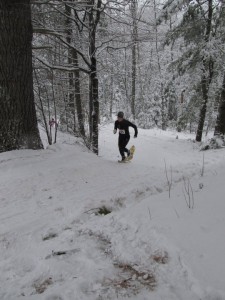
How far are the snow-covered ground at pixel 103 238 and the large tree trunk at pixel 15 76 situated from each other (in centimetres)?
50

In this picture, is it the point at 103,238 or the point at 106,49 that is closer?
the point at 103,238

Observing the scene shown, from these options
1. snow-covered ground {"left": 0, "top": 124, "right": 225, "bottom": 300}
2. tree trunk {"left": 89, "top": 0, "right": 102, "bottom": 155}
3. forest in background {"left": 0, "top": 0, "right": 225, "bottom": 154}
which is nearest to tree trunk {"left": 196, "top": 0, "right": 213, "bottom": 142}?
forest in background {"left": 0, "top": 0, "right": 225, "bottom": 154}

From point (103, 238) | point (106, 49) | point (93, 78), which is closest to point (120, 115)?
point (93, 78)

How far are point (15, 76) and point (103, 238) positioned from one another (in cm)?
427

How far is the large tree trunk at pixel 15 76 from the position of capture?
19.1ft

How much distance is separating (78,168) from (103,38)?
6.17 m

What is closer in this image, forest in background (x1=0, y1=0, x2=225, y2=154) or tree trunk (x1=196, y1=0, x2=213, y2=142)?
forest in background (x1=0, y1=0, x2=225, y2=154)

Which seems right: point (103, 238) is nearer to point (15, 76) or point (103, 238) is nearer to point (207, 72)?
point (15, 76)

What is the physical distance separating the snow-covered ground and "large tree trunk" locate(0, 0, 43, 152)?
1.64 ft

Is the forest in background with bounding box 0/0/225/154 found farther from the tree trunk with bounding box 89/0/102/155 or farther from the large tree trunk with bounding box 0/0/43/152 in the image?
the large tree trunk with bounding box 0/0/43/152

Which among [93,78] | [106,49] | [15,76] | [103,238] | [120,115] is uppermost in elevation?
[106,49]

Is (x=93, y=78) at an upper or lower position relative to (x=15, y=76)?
upper

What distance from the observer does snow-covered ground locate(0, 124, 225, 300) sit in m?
2.39

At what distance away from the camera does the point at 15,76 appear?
6.02 metres
